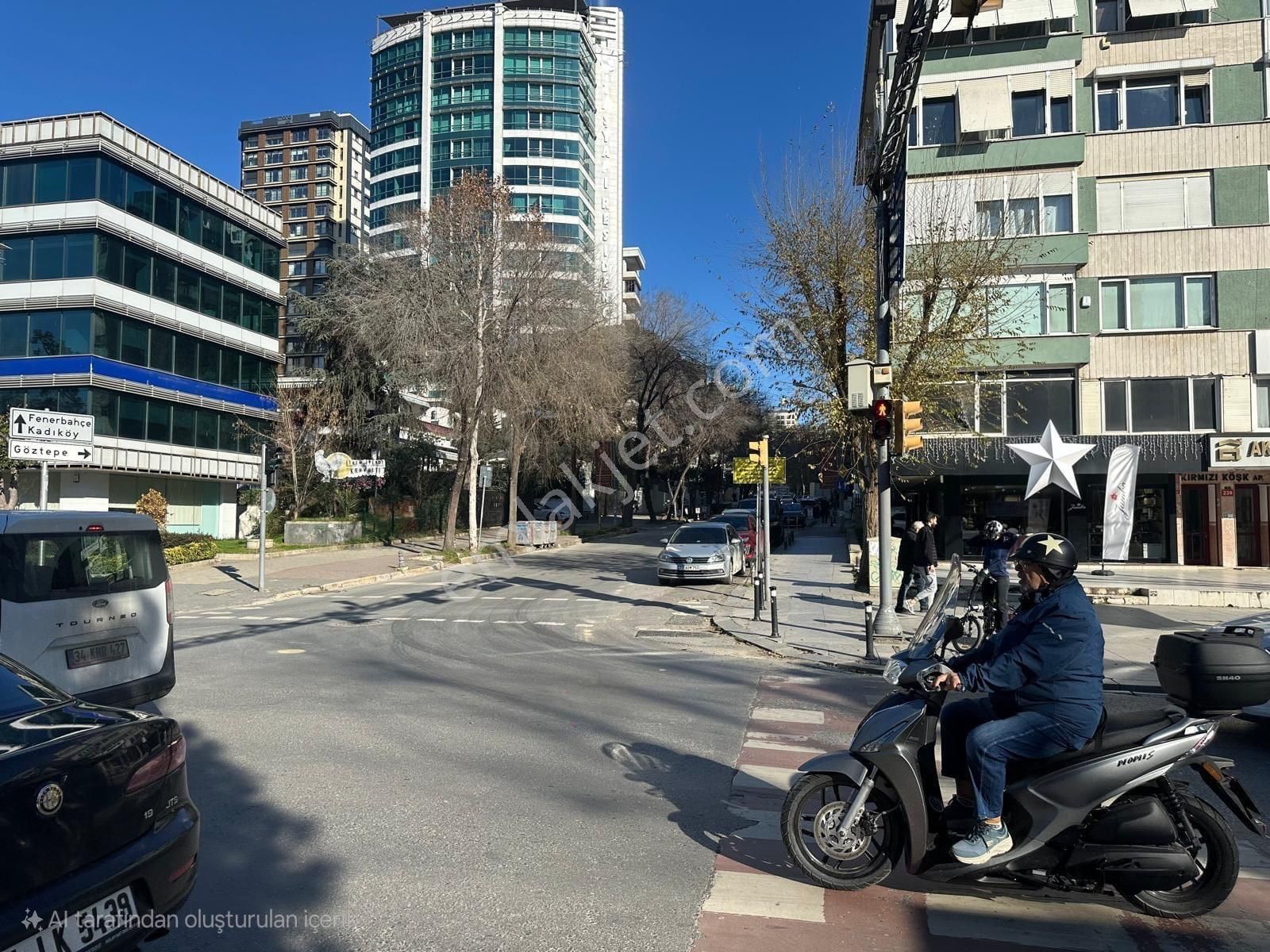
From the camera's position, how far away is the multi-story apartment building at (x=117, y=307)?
29859 mm

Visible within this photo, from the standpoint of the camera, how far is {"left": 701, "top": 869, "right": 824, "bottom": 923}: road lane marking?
13.3 feet

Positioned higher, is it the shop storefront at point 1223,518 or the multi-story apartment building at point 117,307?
the multi-story apartment building at point 117,307

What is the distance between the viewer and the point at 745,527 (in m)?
29.2

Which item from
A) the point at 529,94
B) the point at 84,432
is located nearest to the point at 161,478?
the point at 84,432

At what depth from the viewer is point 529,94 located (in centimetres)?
8306

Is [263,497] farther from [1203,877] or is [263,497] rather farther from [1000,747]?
[1203,877]

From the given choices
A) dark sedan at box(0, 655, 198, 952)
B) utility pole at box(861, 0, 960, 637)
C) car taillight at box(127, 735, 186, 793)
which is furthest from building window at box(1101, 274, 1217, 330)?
dark sedan at box(0, 655, 198, 952)

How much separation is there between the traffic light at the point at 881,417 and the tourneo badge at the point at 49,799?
1107cm

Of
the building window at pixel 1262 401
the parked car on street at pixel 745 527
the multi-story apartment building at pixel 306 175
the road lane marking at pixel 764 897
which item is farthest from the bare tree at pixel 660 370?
the multi-story apartment building at pixel 306 175

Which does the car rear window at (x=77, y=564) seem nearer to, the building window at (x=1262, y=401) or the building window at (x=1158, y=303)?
the building window at (x=1158, y=303)

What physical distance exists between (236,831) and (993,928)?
4223 millimetres

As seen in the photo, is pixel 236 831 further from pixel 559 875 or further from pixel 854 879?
pixel 854 879

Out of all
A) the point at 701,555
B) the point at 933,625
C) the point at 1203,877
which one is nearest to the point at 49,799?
the point at 1203,877

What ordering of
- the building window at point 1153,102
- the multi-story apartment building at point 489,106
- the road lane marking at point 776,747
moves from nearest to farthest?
the road lane marking at point 776,747
the building window at point 1153,102
the multi-story apartment building at point 489,106
